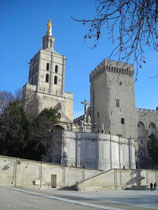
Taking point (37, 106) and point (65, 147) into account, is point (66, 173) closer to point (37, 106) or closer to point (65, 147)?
point (65, 147)

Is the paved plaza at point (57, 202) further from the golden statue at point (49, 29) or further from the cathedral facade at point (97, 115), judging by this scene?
the golden statue at point (49, 29)

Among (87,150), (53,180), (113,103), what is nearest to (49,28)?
(113,103)

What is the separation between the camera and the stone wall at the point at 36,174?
2052cm

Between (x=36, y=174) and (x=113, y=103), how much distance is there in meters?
23.3

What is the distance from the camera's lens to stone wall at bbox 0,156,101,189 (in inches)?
808

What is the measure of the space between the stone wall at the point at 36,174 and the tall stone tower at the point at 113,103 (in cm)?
1694

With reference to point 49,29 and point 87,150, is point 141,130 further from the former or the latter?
point 49,29

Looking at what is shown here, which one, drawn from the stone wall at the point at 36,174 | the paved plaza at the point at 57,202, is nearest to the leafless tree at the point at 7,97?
the stone wall at the point at 36,174

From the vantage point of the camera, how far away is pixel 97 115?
146 feet

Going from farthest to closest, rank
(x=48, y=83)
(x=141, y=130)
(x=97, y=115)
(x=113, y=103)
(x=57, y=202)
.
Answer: (x=48, y=83)
(x=141, y=130)
(x=97, y=115)
(x=113, y=103)
(x=57, y=202)

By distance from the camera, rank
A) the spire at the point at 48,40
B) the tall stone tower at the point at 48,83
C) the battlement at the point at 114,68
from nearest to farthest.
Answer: the tall stone tower at the point at 48,83, the battlement at the point at 114,68, the spire at the point at 48,40

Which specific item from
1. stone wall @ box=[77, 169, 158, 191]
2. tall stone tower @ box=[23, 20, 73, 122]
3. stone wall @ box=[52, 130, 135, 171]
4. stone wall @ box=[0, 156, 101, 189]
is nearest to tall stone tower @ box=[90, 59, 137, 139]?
tall stone tower @ box=[23, 20, 73, 122]

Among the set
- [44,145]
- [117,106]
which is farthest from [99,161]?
[117,106]

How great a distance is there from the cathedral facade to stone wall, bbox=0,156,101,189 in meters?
4.64
